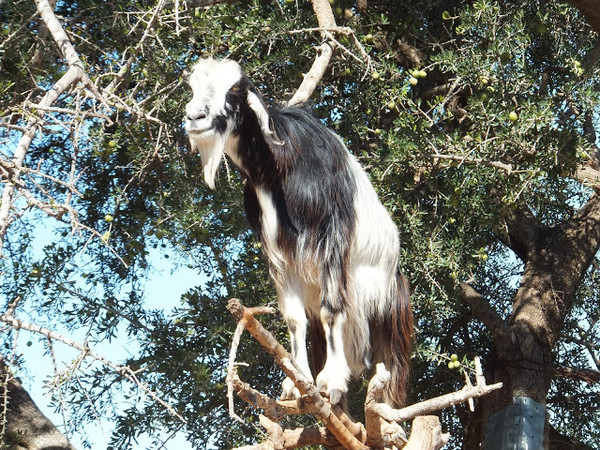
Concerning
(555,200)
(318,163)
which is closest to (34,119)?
(318,163)

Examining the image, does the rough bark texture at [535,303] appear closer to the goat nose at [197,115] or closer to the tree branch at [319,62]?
the tree branch at [319,62]

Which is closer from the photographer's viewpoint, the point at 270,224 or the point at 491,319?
the point at 270,224

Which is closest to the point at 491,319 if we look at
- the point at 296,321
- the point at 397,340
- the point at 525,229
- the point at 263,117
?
the point at 525,229

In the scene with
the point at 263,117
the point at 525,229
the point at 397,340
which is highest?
the point at 525,229

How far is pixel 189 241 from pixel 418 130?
5.03 ft

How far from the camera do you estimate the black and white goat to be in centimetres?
413

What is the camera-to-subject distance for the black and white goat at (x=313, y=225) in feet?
13.6

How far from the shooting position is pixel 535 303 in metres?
6.50

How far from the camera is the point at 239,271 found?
549 cm

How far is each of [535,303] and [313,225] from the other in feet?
9.09

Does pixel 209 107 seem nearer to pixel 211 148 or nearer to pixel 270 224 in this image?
pixel 211 148

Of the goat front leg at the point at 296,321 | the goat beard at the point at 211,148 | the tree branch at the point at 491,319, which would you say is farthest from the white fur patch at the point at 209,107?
the tree branch at the point at 491,319

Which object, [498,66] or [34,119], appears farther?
[498,66]

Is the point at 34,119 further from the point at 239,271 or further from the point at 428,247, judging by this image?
the point at 428,247
